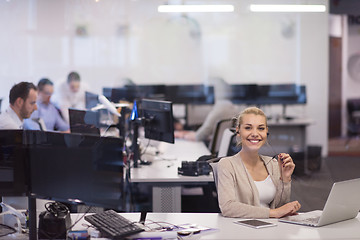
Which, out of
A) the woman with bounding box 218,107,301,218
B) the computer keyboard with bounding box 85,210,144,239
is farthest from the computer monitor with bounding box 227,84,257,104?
the computer keyboard with bounding box 85,210,144,239

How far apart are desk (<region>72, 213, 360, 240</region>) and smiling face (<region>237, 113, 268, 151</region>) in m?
0.44

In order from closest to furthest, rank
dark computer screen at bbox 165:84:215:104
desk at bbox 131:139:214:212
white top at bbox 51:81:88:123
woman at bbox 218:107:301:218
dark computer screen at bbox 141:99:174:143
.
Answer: woman at bbox 218:107:301:218 → desk at bbox 131:139:214:212 → dark computer screen at bbox 141:99:174:143 → white top at bbox 51:81:88:123 → dark computer screen at bbox 165:84:215:104

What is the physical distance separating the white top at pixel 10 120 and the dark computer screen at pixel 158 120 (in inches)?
41.7

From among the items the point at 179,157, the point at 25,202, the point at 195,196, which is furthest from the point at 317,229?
the point at 195,196

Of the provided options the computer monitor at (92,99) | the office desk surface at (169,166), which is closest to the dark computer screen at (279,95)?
the office desk surface at (169,166)

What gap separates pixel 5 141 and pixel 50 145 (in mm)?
273

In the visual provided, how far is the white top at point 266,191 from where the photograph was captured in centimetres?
301

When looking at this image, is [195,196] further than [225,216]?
Yes

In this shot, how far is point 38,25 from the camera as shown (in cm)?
927

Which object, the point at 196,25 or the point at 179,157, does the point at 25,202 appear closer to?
the point at 179,157

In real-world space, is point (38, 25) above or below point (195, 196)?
above

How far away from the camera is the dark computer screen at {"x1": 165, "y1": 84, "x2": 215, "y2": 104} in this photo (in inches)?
337

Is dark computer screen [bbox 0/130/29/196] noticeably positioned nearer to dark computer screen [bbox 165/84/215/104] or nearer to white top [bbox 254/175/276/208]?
white top [bbox 254/175/276/208]

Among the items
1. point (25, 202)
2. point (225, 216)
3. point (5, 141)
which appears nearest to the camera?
point (5, 141)
